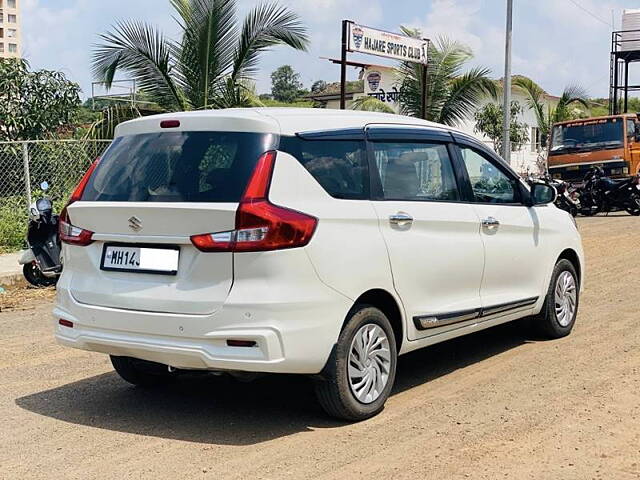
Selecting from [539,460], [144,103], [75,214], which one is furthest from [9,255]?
[539,460]

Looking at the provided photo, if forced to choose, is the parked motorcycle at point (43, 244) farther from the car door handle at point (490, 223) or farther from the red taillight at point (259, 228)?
the red taillight at point (259, 228)

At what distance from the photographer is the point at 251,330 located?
4477 mm

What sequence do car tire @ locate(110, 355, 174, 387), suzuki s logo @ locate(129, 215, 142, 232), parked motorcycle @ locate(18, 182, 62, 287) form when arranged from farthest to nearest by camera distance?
1. parked motorcycle @ locate(18, 182, 62, 287)
2. car tire @ locate(110, 355, 174, 387)
3. suzuki s logo @ locate(129, 215, 142, 232)

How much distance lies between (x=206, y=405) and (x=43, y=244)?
5.20 meters

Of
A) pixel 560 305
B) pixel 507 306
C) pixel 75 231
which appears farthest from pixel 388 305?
pixel 560 305

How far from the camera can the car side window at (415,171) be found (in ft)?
17.8

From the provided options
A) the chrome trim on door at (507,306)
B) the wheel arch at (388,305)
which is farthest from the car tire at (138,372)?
the chrome trim on door at (507,306)

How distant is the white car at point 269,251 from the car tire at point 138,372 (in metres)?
0.01

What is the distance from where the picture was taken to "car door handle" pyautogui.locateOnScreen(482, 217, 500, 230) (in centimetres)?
614

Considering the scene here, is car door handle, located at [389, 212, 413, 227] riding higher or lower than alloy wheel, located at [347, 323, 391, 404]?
higher

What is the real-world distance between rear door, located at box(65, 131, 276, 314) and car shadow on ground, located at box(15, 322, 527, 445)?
31.6 inches

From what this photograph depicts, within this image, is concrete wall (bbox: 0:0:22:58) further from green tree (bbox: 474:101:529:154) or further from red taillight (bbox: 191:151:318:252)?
red taillight (bbox: 191:151:318:252)


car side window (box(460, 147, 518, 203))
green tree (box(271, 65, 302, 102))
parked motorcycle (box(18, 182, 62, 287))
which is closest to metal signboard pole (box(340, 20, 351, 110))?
parked motorcycle (box(18, 182, 62, 287))

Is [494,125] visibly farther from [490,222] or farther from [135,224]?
[135,224]
